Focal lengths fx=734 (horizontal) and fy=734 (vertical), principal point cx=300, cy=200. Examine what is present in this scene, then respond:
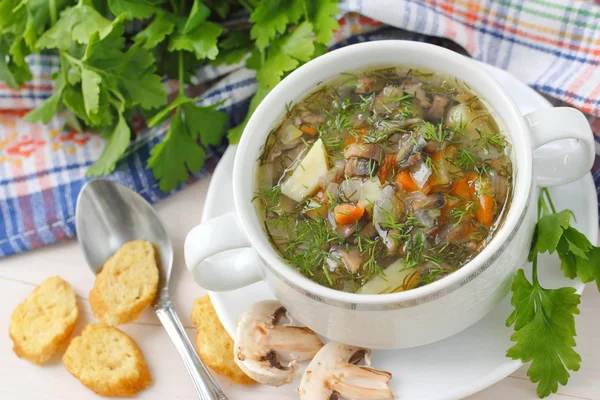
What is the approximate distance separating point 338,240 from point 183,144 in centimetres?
84

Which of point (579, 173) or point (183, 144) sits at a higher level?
point (579, 173)

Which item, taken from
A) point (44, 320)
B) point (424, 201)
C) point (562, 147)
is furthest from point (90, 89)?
point (562, 147)

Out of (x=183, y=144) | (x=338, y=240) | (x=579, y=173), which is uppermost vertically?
(x=579, y=173)

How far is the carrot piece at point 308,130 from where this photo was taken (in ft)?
6.16

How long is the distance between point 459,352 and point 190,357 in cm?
75

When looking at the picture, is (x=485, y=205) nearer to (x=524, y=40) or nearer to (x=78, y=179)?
(x=524, y=40)

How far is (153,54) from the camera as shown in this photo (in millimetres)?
2510

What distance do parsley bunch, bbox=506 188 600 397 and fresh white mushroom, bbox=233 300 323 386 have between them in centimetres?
51

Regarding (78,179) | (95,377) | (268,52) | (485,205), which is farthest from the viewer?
(78,179)

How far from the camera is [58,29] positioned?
2377 millimetres

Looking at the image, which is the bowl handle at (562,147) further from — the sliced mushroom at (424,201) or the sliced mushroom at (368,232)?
the sliced mushroom at (368,232)

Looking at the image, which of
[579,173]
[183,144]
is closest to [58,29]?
[183,144]

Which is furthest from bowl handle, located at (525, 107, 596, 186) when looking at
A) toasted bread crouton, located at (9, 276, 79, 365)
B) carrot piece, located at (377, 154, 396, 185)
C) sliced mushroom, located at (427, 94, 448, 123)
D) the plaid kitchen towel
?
toasted bread crouton, located at (9, 276, 79, 365)

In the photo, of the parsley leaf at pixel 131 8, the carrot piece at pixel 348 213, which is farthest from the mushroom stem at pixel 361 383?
the parsley leaf at pixel 131 8
